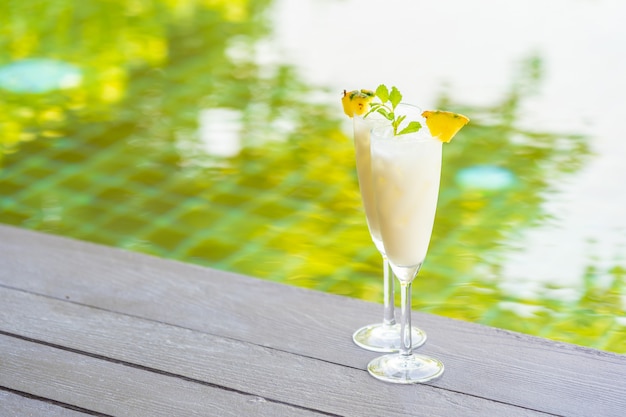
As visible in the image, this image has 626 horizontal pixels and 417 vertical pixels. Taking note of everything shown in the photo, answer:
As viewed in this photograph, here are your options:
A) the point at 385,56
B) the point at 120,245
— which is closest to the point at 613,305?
the point at 120,245

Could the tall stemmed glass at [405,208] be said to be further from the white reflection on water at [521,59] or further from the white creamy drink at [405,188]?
the white reflection on water at [521,59]

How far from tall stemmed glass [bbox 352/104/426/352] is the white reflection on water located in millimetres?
972

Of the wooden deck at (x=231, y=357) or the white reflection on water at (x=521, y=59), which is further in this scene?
the white reflection on water at (x=521, y=59)

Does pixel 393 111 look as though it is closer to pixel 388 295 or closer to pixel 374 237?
pixel 374 237

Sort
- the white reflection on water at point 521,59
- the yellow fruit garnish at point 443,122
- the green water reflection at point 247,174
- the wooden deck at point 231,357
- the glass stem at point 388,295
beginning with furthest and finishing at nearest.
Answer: the white reflection on water at point 521,59 < the green water reflection at point 247,174 < the glass stem at point 388,295 < the wooden deck at point 231,357 < the yellow fruit garnish at point 443,122

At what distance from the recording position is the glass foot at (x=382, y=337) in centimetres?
177

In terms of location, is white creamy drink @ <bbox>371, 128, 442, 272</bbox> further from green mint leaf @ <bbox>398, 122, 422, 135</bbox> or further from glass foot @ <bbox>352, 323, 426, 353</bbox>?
glass foot @ <bbox>352, 323, 426, 353</bbox>

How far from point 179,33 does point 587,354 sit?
3.77 meters

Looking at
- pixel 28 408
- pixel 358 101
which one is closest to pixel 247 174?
pixel 358 101

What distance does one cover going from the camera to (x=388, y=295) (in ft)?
5.97

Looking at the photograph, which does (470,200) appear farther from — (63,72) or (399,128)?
(63,72)

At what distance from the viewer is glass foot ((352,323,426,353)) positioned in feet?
5.82

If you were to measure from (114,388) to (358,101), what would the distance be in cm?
66

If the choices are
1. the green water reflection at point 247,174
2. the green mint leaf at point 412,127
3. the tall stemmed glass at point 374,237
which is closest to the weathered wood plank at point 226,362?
the tall stemmed glass at point 374,237
